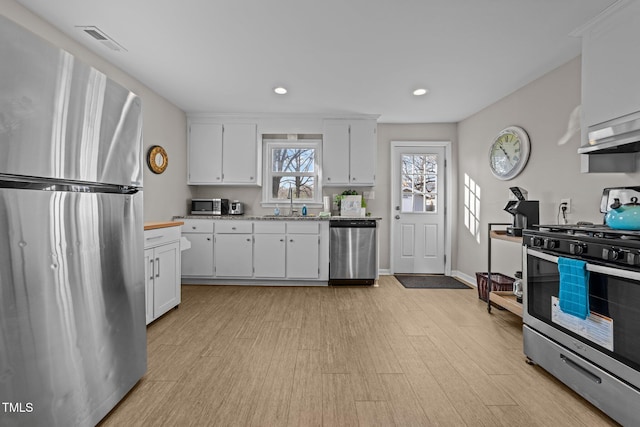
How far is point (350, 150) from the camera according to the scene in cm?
452

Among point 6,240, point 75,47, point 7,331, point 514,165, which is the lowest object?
point 7,331

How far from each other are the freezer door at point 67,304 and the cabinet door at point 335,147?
3.07 m

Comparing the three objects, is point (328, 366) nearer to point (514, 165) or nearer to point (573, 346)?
point (573, 346)

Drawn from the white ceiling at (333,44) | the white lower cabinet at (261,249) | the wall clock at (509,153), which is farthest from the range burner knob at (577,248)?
the white lower cabinet at (261,249)

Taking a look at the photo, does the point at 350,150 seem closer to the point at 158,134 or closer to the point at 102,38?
the point at 158,134

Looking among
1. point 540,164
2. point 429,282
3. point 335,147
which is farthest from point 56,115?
point 429,282

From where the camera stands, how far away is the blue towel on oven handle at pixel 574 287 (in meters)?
1.67

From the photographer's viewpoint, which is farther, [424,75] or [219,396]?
[424,75]

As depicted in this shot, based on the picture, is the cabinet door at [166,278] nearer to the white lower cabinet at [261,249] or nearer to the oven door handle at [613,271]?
the white lower cabinet at [261,249]

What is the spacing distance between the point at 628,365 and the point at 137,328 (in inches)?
99.1

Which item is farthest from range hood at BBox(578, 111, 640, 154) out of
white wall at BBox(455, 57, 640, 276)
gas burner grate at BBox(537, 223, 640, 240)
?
gas burner grate at BBox(537, 223, 640, 240)

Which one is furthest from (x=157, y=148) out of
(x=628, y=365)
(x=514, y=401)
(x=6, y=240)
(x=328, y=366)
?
(x=628, y=365)

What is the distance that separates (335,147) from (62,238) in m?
3.64

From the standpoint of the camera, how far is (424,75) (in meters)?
3.13
